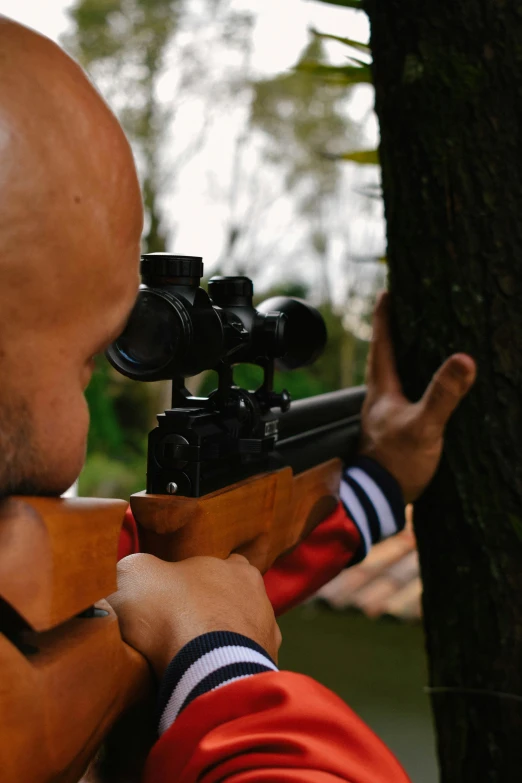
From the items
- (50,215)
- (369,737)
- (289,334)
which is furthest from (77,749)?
(289,334)

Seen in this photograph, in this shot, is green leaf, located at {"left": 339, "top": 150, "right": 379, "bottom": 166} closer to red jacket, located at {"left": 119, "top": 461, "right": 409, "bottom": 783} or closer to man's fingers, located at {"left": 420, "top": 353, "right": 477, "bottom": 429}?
man's fingers, located at {"left": 420, "top": 353, "right": 477, "bottom": 429}

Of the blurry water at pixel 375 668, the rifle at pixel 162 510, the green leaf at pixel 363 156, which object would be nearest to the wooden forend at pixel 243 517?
the rifle at pixel 162 510

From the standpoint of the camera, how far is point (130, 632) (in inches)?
19.8

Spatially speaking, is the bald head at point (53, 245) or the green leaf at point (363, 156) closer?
the bald head at point (53, 245)

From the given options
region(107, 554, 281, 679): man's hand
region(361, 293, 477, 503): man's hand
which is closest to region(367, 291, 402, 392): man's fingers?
region(361, 293, 477, 503): man's hand

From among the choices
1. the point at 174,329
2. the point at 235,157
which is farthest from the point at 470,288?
the point at 235,157

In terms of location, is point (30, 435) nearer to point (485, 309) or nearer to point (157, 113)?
point (485, 309)

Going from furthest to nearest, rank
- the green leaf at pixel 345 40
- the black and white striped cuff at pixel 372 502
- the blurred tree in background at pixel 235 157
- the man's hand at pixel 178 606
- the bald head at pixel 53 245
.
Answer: the blurred tree in background at pixel 235 157, the green leaf at pixel 345 40, the black and white striped cuff at pixel 372 502, the man's hand at pixel 178 606, the bald head at pixel 53 245

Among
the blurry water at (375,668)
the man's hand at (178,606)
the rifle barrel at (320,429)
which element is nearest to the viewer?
the man's hand at (178,606)

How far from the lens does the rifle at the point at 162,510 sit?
1.30 ft

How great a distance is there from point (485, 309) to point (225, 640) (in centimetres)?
56

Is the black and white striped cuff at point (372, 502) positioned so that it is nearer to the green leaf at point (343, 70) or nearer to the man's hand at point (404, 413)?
the man's hand at point (404, 413)

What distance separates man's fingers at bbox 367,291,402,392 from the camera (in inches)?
40.3

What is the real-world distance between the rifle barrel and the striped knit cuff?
33cm
